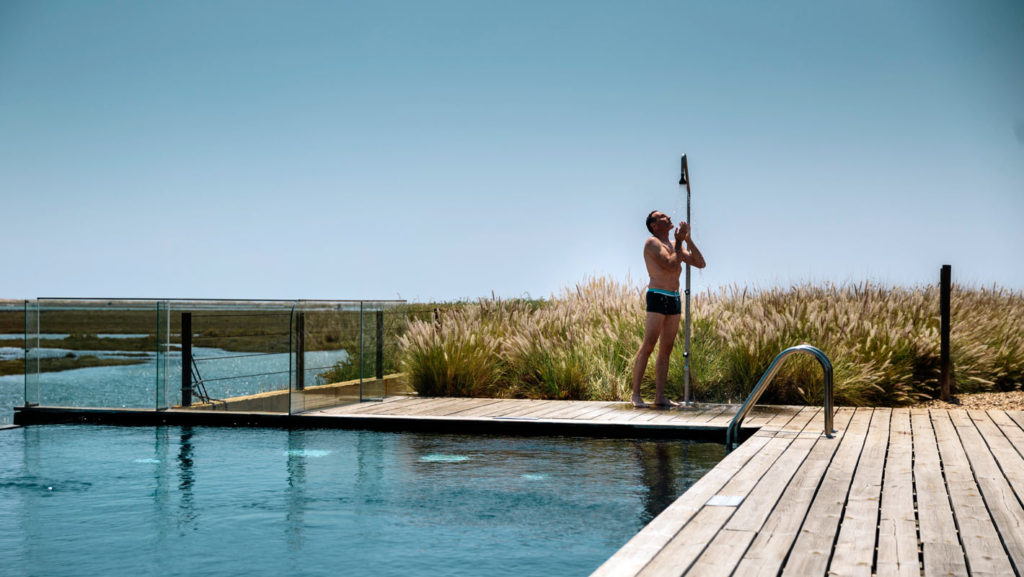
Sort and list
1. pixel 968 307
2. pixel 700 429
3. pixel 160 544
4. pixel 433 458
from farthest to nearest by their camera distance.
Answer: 1. pixel 968 307
2. pixel 700 429
3. pixel 433 458
4. pixel 160 544

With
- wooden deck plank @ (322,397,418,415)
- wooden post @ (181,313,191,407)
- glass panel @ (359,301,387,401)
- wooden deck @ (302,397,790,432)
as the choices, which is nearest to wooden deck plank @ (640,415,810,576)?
wooden deck @ (302,397,790,432)

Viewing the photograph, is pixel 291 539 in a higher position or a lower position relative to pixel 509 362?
lower

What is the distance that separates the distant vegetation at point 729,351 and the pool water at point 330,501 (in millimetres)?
2010

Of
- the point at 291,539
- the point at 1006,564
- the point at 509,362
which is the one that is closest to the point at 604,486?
the point at 291,539

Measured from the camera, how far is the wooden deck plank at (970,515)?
3404 mm

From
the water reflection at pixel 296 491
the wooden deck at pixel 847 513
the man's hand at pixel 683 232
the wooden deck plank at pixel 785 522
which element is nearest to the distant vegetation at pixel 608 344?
the water reflection at pixel 296 491

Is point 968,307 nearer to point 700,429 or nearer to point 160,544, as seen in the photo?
point 700,429

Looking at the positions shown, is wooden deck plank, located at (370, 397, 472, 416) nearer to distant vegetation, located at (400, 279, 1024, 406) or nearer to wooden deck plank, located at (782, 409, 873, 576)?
distant vegetation, located at (400, 279, 1024, 406)

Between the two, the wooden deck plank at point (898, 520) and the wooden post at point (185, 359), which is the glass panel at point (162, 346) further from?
the wooden deck plank at point (898, 520)

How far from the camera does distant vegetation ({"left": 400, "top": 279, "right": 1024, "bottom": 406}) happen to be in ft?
30.9

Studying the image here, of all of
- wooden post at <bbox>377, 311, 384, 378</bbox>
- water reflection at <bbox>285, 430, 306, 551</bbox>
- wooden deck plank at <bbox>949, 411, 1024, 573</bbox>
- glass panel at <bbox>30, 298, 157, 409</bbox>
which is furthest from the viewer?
wooden post at <bbox>377, 311, 384, 378</bbox>

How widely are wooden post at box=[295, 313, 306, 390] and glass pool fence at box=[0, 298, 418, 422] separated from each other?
1 cm

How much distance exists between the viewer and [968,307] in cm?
1300

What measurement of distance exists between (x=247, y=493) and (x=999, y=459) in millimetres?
4638
